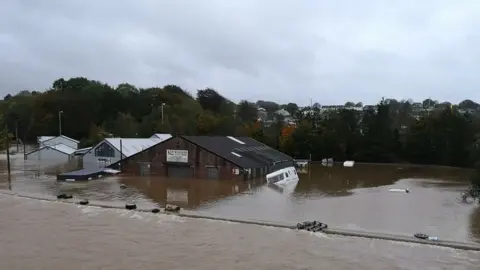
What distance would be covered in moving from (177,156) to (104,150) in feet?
31.6

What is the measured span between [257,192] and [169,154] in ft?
28.1

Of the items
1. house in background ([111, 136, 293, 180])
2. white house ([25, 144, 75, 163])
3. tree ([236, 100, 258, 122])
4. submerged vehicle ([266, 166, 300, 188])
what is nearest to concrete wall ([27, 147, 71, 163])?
white house ([25, 144, 75, 163])

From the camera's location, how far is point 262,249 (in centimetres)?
1359

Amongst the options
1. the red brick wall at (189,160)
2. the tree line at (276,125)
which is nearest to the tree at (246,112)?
the tree line at (276,125)

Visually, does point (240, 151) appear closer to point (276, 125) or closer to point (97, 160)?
point (97, 160)

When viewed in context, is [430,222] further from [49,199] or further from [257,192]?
[49,199]

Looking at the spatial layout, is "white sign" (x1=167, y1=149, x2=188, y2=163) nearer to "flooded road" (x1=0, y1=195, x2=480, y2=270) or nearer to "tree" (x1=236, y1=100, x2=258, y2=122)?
"flooded road" (x1=0, y1=195, x2=480, y2=270)

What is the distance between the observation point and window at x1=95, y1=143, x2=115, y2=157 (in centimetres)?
3688

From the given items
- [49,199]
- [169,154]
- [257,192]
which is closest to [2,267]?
[49,199]

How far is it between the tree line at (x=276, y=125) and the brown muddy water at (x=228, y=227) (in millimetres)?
16187

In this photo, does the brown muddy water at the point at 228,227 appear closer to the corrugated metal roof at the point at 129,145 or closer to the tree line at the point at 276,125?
the corrugated metal roof at the point at 129,145

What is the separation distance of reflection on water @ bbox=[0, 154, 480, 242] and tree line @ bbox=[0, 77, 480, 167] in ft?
30.7

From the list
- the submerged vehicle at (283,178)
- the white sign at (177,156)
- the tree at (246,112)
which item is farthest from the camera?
the tree at (246,112)

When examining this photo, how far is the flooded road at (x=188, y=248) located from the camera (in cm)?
1236
